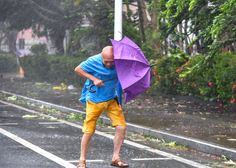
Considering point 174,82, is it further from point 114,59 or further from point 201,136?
point 114,59

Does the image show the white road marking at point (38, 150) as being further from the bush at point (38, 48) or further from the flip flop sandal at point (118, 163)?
the bush at point (38, 48)

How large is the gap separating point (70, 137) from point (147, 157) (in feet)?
6.79

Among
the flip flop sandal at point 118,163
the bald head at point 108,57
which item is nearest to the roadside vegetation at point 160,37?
the bald head at point 108,57

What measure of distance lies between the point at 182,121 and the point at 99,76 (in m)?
4.59

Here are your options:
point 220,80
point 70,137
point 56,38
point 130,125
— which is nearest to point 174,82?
point 220,80

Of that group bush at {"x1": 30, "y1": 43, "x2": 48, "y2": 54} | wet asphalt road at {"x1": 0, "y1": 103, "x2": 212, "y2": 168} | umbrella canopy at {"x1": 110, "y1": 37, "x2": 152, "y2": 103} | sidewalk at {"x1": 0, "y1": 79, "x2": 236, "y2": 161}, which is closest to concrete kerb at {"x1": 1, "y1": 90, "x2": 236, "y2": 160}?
sidewalk at {"x1": 0, "y1": 79, "x2": 236, "y2": 161}

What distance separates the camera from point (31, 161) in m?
5.42

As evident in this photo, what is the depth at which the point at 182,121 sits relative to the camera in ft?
29.9

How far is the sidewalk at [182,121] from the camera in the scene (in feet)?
22.1

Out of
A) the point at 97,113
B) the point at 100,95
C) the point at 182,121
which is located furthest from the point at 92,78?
the point at 182,121

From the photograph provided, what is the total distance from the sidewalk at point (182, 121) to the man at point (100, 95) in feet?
6.71

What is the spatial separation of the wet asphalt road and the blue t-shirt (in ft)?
3.31

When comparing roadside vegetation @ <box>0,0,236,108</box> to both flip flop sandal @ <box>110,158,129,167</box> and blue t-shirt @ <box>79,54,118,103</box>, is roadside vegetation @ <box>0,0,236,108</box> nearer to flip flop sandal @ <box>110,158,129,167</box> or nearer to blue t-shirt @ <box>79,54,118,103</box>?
blue t-shirt @ <box>79,54,118,103</box>

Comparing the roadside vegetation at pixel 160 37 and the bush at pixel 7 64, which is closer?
the roadside vegetation at pixel 160 37
